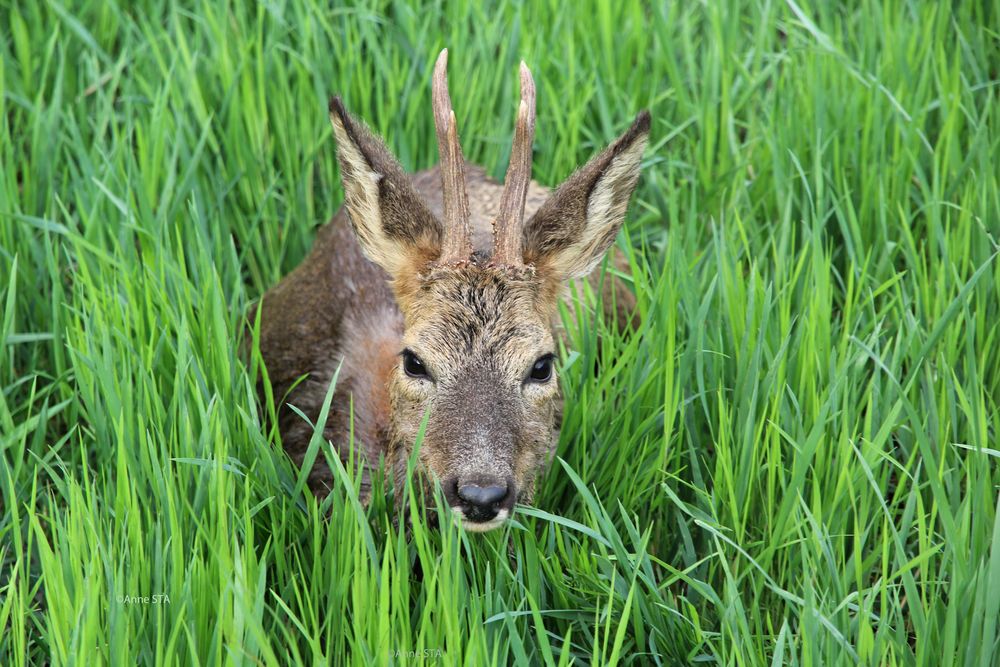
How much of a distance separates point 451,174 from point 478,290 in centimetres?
34

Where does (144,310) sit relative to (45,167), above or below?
below

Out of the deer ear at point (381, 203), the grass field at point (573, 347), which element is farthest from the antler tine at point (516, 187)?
the grass field at point (573, 347)

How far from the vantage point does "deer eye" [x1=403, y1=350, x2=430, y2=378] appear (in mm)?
3680

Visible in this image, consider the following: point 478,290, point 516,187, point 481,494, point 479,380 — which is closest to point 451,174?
point 516,187

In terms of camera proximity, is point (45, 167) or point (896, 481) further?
point (45, 167)

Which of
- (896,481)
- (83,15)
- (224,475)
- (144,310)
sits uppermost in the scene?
(83,15)

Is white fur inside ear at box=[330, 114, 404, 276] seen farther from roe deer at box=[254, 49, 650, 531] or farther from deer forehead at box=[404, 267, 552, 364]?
deer forehead at box=[404, 267, 552, 364]

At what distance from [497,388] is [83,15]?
3.23 m

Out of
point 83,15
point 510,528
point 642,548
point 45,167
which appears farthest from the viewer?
point 83,15

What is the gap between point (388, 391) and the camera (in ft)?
13.5

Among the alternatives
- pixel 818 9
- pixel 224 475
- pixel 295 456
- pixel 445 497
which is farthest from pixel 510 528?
pixel 818 9

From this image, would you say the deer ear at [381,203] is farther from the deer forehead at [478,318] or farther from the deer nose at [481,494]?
the deer nose at [481,494]

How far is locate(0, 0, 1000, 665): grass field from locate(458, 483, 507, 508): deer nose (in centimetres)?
14

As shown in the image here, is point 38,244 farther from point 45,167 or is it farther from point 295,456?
point 295,456
